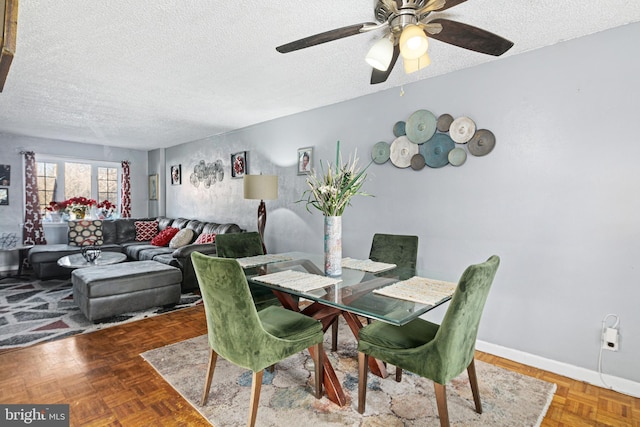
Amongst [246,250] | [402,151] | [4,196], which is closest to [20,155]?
[4,196]

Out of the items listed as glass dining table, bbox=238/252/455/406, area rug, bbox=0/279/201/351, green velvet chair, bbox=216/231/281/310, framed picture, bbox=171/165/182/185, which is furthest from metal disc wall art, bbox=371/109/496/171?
framed picture, bbox=171/165/182/185

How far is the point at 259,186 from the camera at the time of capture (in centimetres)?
399

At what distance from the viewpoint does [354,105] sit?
3.59m

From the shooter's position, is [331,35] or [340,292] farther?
[340,292]

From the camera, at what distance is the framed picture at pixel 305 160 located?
4.05 metres

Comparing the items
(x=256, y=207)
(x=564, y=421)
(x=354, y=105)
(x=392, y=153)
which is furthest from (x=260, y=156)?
(x=564, y=421)

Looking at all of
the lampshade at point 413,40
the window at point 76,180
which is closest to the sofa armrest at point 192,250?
the lampshade at point 413,40

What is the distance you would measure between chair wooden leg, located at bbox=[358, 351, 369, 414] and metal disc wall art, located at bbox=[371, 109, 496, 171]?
5.94 feet

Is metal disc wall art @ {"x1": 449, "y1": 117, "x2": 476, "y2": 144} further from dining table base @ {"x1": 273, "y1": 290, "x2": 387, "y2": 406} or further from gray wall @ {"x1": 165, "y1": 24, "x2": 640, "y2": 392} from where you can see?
dining table base @ {"x1": 273, "y1": 290, "x2": 387, "y2": 406}

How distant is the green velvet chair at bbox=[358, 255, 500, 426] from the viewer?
1.45 m

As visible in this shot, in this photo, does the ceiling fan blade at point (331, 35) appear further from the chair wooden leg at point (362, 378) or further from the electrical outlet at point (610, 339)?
the electrical outlet at point (610, 339)

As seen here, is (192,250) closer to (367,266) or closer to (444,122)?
(367,266)

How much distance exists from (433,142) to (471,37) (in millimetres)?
1388

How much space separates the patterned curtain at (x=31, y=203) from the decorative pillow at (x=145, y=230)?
1.57 meters
